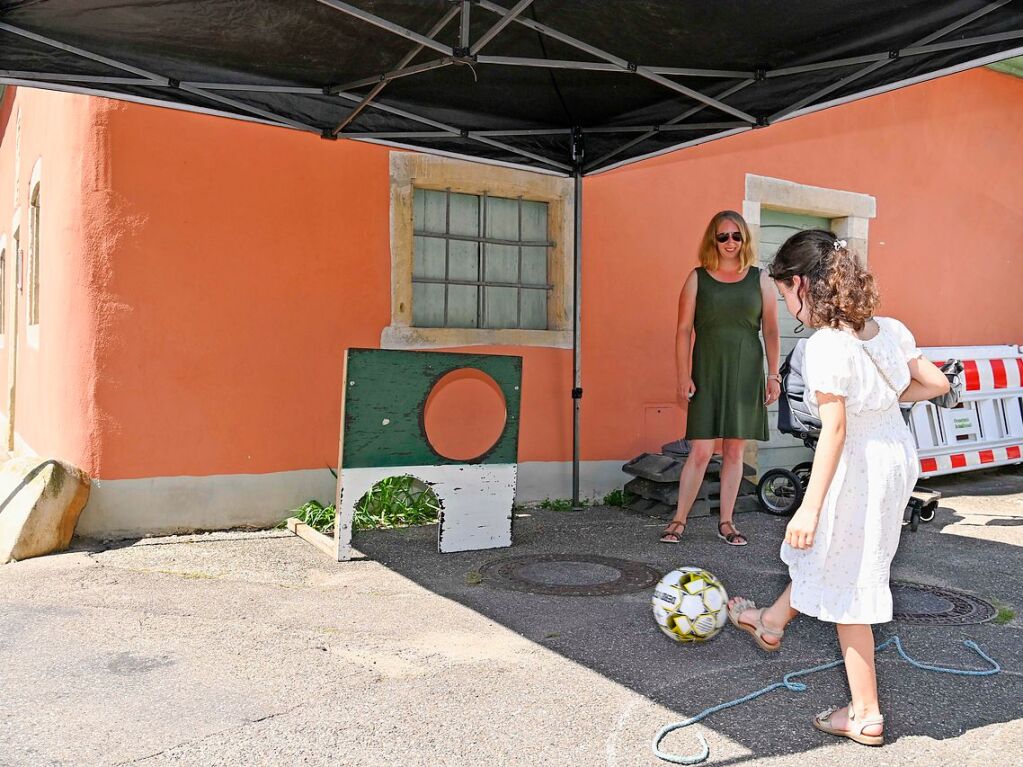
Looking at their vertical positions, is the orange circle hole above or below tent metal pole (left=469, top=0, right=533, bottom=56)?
below

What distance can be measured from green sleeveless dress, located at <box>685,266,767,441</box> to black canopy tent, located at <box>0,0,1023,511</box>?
39.9 inches

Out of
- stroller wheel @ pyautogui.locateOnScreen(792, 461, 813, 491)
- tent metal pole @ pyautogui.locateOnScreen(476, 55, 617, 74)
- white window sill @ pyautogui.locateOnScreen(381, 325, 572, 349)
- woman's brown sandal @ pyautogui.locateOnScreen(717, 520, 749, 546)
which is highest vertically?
tent metal pole @ pyautogui.locateOnScreen(476, 55, 617, 74)

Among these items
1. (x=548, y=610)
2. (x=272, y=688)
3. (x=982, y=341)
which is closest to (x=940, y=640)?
(x=548, y=610)

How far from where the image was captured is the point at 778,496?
21.9ft

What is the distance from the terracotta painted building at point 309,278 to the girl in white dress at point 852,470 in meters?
3.85

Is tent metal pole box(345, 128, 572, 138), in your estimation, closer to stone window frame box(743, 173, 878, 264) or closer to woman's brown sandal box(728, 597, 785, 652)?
stone window frame box(743, 173, 878, 264)

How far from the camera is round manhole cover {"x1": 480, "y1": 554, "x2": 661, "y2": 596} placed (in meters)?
4.37

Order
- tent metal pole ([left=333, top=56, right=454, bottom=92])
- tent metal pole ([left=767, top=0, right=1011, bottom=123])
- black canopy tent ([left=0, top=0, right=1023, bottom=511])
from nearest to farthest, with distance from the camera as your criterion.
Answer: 1. tent metal pole ([left=767, top=0, right=1011, bottom=123])
2. black canopy tent ([left=0, top=0, right=1023, bottom=511])
3. tent metal pole ([left=333, top=56, right=454, bottom=92])

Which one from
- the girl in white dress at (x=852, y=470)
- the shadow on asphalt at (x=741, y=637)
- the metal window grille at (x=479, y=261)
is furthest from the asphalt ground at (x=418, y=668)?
the metal window grille at (x=479, y=261)

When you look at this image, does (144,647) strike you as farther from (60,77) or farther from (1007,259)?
(1007,259)

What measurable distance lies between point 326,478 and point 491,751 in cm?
357

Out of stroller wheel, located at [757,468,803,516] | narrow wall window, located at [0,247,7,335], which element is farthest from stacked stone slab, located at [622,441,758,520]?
narrow wall window, located at [0,247,7,335]

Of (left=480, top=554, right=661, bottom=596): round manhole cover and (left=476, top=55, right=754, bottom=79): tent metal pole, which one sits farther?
(left=476, top=55, right=754, bottom=79): tent metal pole

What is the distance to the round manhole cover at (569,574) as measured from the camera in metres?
4.37
